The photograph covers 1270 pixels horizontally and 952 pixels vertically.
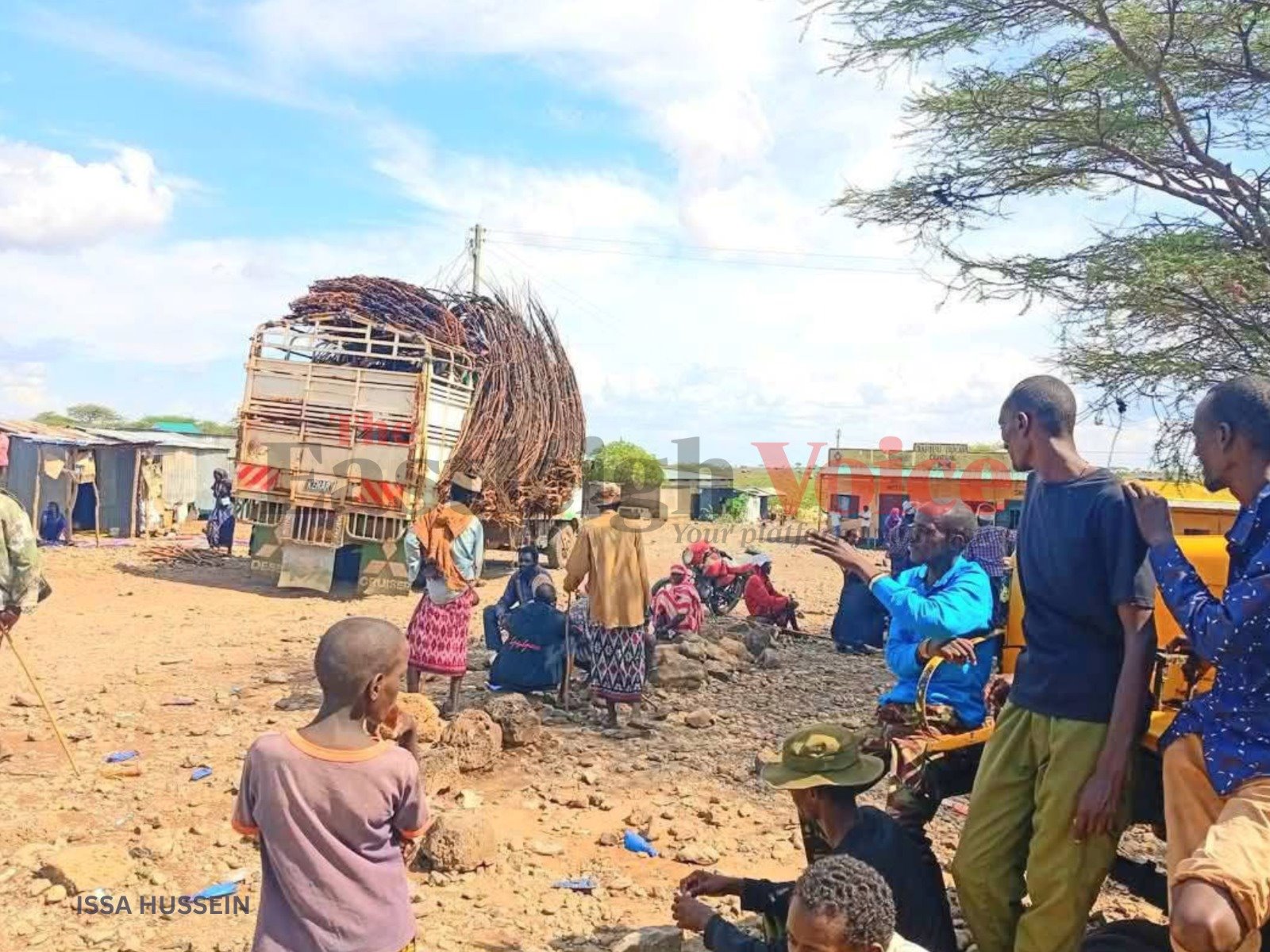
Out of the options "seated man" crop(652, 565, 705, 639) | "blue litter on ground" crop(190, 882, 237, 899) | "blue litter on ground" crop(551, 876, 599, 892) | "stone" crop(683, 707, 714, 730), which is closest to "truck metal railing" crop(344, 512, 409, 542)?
"seated man" crop(652, 565, 705, 639)

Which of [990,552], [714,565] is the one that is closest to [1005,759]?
[990,552]

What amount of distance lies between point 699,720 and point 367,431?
21.9 feet

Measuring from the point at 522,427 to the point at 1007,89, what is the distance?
7.49 m

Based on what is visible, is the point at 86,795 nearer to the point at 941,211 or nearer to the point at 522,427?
the point at 941,211

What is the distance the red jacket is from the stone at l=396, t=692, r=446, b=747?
5560 mm

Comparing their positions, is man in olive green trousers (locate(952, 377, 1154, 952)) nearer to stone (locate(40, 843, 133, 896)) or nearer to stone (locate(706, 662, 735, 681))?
stone (locate(40, 843, 133, 896))

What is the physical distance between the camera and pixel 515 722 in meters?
6.00

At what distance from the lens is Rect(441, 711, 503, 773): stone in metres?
5.59

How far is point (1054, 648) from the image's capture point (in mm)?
2729

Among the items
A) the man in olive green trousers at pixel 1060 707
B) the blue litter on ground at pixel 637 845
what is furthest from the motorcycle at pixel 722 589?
the man in olive green trousers at pixel 1060 707

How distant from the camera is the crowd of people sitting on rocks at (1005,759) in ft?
6.96

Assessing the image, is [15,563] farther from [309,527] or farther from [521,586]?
[309,527]

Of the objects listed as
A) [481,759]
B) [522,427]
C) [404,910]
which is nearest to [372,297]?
[522,427]

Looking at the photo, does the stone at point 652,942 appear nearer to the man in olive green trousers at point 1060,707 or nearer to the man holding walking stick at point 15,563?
the man in olive green trousers at point 1060,707
